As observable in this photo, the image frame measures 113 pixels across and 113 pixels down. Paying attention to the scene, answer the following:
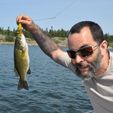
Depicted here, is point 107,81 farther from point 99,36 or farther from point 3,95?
point 3,95

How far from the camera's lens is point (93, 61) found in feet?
15.4

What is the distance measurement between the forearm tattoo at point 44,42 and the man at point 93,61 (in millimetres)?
1548

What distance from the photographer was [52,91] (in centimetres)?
2147

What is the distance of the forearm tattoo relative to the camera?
6.41 m

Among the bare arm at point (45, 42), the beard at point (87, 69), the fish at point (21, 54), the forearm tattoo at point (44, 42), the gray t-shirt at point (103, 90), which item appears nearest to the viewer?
the beard at point (87, 69)

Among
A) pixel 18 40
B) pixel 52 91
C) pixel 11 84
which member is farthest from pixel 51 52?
pixel 11 84

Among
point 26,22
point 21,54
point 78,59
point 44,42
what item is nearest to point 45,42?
point 44,42

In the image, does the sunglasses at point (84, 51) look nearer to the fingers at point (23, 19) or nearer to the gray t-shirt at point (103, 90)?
the gray t-shirt at point (103, 90)

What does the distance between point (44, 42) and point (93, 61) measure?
2016 mm

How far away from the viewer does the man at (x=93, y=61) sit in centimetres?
469

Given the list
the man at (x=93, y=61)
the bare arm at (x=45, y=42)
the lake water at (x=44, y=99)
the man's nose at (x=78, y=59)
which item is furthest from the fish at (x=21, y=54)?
the lake water at (x=44, y=99)

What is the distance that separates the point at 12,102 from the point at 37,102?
1240 mm

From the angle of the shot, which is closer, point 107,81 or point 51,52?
point 107,81

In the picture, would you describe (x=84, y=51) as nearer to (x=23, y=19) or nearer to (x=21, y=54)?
(x=21, y=54)
